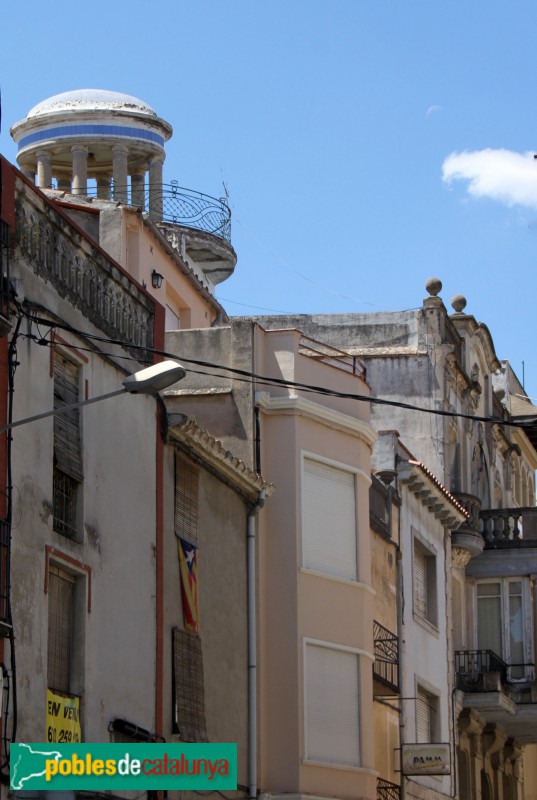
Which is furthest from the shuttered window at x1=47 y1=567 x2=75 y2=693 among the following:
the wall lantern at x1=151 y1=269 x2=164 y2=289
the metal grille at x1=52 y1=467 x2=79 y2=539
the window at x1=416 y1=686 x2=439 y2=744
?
the window at x1=416 y1=686 x2=439 y2=744

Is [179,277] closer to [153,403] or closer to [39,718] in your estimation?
[153,403]

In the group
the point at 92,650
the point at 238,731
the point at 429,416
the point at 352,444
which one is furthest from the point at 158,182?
the point at 92,650

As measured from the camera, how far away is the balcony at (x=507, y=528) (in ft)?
135

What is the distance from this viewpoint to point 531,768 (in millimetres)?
47938

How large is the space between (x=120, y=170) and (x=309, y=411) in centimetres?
1319

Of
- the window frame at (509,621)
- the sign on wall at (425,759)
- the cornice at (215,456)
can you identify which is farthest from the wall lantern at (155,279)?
the window frame at (509,621)

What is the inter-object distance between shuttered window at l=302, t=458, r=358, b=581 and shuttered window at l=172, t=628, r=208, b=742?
4120 millimetres

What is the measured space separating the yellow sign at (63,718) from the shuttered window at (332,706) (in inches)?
304

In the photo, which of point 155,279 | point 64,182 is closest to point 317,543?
point 155,279

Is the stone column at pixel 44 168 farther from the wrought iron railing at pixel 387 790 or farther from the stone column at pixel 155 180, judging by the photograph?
the wrought iron railing at pixel 387 790

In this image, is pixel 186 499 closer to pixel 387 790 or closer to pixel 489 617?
pixel 387 790

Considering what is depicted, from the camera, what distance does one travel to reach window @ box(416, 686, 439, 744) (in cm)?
3478

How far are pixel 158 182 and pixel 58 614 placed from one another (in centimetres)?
2188

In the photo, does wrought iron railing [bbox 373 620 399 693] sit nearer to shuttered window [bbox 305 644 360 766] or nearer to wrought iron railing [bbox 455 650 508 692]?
shuttered window [bbox 305 644 360 766]
